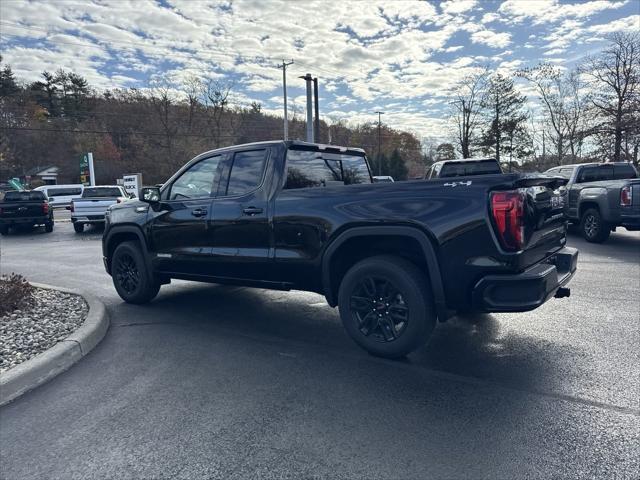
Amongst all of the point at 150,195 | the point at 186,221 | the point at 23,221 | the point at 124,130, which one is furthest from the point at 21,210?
the point at 124,130

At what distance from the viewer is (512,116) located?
50344 millimetres

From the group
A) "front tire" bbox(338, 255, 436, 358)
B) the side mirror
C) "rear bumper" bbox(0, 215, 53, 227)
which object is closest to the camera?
"front tire" bbox(338, 255, 436, 358)

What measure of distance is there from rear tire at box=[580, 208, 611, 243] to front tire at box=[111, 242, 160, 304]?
9777 mm

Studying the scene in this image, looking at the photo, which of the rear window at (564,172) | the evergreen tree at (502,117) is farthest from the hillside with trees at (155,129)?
the rear window at (564,172)

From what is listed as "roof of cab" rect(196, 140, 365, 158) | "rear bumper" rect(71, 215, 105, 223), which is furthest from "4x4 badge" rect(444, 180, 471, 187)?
"rear bumper" rect(71, 215, 105, 223)

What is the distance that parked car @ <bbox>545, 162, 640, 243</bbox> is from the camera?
927 centimetres

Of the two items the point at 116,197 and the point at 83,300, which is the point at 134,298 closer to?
the point at 83,300

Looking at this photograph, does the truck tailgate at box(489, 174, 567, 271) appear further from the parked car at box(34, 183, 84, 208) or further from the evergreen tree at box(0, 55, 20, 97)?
the evergreen tree at box(0, 55, 20, 97)

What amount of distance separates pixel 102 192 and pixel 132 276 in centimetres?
1390

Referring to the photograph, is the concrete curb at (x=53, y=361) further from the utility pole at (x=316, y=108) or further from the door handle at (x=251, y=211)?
the utility pole at (x=316, y=108)

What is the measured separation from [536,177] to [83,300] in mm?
5511

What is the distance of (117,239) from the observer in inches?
243

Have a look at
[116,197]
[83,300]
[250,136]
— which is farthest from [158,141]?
[83,300]

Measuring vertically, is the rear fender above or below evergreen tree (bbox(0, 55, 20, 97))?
below
